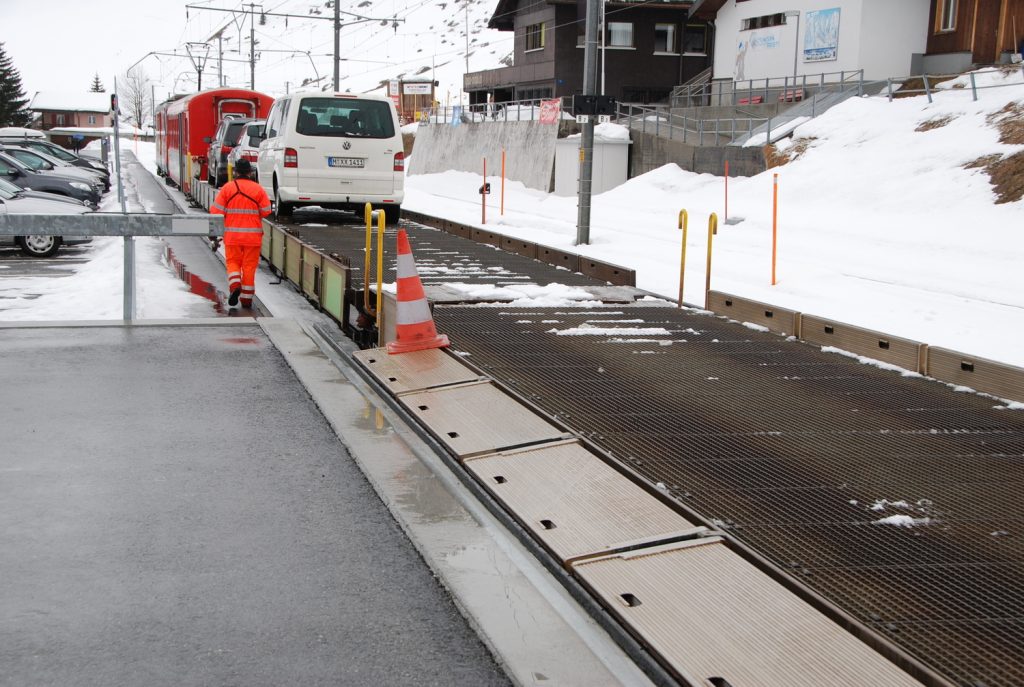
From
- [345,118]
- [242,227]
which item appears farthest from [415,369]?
[345,118]

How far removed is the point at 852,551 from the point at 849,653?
3.18 ft

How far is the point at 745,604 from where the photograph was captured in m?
3.93

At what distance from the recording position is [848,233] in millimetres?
21469

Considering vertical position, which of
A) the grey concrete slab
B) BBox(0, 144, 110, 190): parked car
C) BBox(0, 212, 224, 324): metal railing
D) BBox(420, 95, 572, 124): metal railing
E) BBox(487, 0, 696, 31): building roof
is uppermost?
BBox(487, 0, 696, 31): building roof

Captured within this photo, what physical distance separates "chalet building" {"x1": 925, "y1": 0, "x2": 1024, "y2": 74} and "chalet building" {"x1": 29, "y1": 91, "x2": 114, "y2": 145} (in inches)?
5240

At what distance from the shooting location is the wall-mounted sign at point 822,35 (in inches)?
1460

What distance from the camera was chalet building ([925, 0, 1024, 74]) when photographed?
3231 cm

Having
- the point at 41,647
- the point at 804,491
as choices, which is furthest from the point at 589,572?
the point at 41,647

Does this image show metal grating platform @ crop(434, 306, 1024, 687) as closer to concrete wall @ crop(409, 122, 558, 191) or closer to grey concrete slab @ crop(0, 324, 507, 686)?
grey concrete slab @ crop(0, 324, 507, 686)

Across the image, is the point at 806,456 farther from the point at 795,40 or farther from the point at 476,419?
the point at 795,40

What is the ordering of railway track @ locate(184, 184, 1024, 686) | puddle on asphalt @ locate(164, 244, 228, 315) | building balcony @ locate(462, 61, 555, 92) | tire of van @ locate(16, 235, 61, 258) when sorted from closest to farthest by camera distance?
railway track @ locate(184, 184, 1024, 686) → puddle on asphalt @ locate(164, 244, 228, 315) → tire of van @ locate(16, 235, 61, 258) → building balcony @ locate(462, 61, 555, 92)

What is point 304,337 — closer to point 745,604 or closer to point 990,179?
point 745,604

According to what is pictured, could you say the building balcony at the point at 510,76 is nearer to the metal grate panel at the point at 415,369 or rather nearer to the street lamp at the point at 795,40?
the street lamp at the point at 795,40

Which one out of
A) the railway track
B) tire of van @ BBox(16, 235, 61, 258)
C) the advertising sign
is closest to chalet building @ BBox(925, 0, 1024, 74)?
the advertising sign
